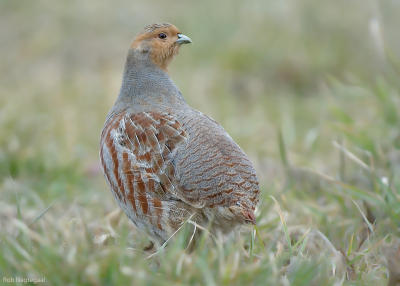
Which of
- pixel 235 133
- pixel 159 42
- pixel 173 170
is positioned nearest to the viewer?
pixel 173 170

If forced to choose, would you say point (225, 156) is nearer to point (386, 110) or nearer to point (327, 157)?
point (386, 110)

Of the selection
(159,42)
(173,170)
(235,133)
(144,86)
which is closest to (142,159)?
(173,170)

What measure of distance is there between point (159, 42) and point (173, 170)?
1.15m

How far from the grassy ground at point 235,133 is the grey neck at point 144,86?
765mm

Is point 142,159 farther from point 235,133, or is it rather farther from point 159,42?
point 235,133

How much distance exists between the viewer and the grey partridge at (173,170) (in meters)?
3.18

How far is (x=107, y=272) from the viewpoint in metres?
2.42

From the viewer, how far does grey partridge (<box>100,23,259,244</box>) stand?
3182mm

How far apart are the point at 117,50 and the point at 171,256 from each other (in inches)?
278

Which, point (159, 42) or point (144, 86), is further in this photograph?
point (159, 42)

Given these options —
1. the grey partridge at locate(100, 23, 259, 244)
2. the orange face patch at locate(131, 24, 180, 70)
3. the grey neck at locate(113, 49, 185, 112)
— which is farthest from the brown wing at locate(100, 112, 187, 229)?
the orange face patch at locate(131, 24, 180, 70)

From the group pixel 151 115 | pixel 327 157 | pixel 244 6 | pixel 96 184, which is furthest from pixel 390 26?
pixel 151 115

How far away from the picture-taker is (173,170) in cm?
332

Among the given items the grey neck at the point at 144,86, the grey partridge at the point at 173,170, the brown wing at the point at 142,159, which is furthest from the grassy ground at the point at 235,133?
the grey neck at the point at 144,86
